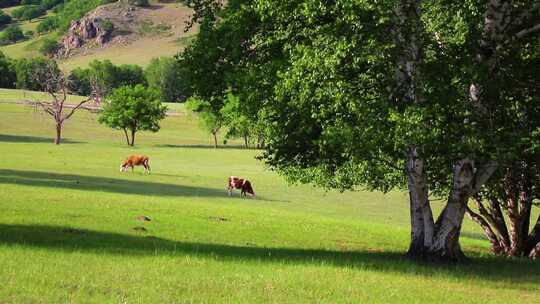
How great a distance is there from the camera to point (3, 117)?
131 m

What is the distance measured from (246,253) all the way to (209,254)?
56.4 inches

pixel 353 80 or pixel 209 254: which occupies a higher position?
pixel 353 80

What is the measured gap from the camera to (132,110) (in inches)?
4483

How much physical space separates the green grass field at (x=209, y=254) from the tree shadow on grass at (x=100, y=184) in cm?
16

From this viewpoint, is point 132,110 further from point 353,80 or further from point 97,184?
point 353,80

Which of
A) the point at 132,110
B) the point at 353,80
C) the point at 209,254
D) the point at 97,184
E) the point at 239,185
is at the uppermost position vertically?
the point at 132,110

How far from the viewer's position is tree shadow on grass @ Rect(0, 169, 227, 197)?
129ft

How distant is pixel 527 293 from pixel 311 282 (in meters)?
4.71

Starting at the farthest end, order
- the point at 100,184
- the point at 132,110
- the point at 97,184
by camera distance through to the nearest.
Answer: the point at 132,110 < the point at 100,184 < the point at 97,184

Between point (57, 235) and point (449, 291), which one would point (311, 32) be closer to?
point (449, 291)

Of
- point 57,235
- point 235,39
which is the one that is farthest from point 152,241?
point 235,39

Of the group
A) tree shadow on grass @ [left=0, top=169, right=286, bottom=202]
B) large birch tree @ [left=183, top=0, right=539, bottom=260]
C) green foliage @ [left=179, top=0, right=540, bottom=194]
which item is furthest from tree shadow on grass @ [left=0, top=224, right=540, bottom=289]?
tree shadow on grass @ [left=0, top=169, right=286, bottom=202]

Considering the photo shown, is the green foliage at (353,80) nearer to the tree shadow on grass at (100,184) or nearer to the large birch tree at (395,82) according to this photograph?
the large birch tree at (395,82)

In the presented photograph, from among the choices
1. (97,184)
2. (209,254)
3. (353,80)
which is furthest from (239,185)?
(353,80)
